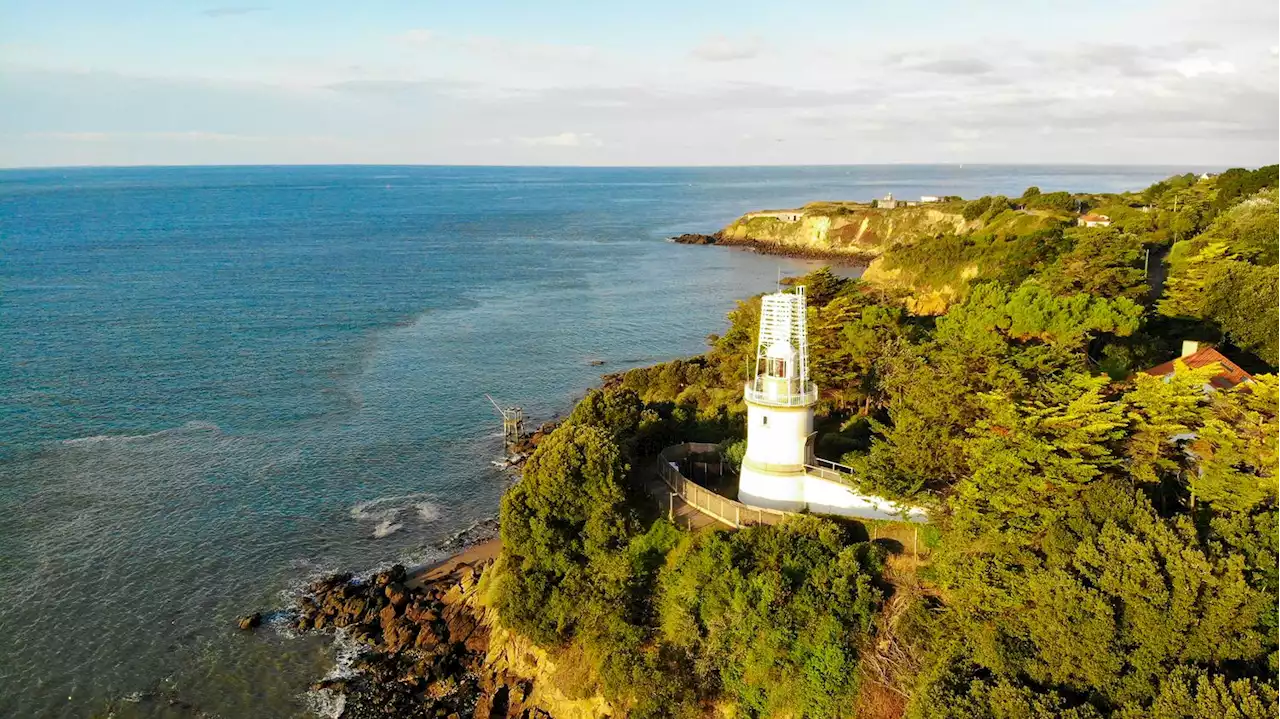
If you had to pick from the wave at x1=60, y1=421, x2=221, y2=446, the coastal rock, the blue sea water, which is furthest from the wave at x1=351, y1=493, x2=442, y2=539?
the coastal rock

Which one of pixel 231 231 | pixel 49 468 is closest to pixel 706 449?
pixel 49 468

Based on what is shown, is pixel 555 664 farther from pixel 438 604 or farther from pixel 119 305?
pixel 119 305

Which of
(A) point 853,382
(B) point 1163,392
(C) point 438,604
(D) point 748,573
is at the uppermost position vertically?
(B) point 1163,392

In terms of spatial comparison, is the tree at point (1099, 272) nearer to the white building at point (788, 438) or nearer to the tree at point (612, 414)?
the white building at point (788, 438)

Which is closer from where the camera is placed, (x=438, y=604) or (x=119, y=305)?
(x=438, y=604)

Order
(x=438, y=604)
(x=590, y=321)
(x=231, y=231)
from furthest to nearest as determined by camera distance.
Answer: (x=231, y=231), (x=590, y=321), (x=438, y=604)

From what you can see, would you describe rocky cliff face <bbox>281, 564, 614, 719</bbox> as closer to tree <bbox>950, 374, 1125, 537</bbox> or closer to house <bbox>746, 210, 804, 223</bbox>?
tree <bbox>950, 374, 1125, 537</bbox>
